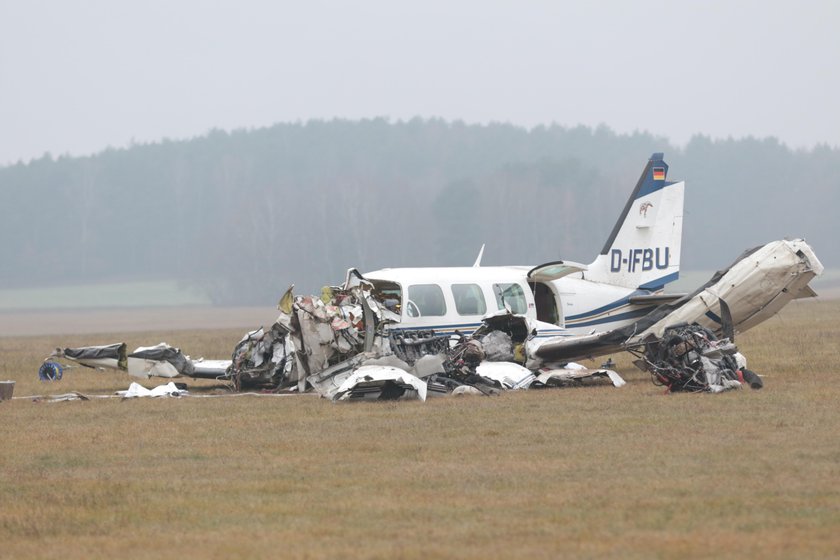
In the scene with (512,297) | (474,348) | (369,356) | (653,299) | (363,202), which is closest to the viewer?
(474,348)

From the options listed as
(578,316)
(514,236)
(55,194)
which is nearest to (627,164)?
(514,236)

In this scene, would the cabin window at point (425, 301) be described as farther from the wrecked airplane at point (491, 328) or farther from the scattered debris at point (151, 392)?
the scattered debris at point (151, 392)

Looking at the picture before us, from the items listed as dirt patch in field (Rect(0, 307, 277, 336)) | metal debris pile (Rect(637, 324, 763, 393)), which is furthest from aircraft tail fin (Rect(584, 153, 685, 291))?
dirt patch in field (Rect(0, 307, 277, 336))

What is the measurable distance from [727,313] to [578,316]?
9.85 feet

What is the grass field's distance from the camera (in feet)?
31.3

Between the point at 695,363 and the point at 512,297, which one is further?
the point at 512,297

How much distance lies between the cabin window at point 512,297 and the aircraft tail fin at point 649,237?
2.18m

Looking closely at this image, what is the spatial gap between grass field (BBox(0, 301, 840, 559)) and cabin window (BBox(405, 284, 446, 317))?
251 cm

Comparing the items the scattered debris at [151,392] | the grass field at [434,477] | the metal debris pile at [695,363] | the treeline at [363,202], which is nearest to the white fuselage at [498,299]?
the grass field at [434,477]

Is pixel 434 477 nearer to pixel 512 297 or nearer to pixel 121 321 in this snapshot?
pixel 512 297

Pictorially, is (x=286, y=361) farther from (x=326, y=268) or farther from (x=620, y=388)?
(x=326, y=268)

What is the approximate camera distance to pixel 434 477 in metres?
12.1

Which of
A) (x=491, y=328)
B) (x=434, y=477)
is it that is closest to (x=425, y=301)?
(x=491, y=328)

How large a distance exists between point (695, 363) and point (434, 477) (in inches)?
301
